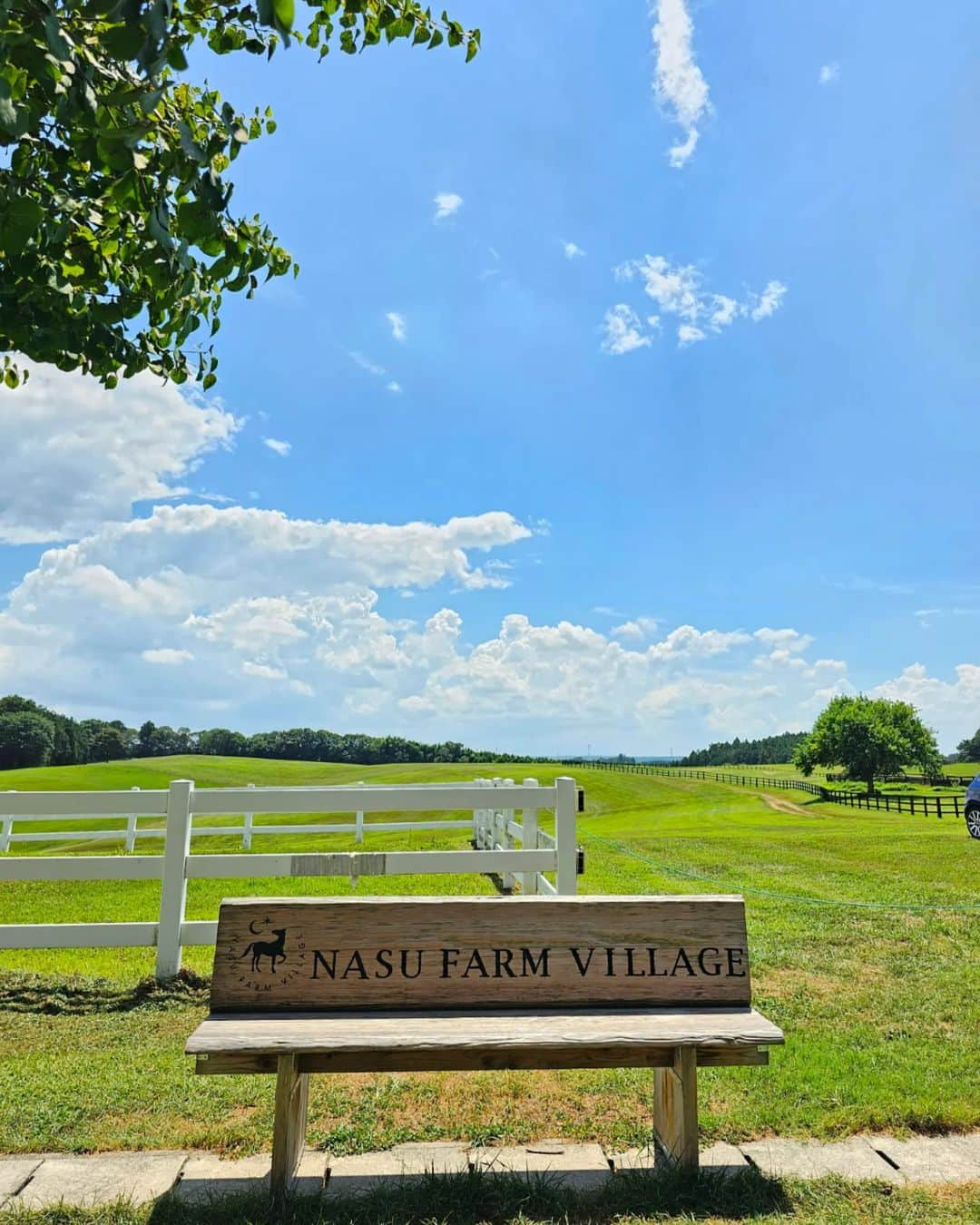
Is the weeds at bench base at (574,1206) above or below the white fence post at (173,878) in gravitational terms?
below

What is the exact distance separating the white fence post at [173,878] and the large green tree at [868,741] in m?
62.7

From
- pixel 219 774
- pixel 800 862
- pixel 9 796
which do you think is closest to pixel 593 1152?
pixel 9 796

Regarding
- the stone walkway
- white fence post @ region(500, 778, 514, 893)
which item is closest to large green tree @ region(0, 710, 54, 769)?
white fence post @ region(500, 778, 514, 893)

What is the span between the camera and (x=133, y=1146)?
383 cm

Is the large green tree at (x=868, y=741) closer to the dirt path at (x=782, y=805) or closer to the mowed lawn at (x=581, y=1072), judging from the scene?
the dirt path at (x=782, y=805)

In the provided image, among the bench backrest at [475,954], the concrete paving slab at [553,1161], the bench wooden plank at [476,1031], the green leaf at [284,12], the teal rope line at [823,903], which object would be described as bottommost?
the concrete paving slab at [553,1161]

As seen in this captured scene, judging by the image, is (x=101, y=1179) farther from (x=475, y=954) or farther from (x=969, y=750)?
(x=969, y=750)

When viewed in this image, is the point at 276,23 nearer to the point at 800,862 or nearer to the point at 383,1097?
the point at 383,1097

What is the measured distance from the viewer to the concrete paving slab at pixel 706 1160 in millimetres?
3619

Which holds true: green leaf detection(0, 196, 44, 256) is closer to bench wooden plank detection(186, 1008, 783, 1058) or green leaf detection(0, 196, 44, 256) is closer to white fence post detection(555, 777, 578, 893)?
bench wooden plank detection(186, 1008, 783, 1058)

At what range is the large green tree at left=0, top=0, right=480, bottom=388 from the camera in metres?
2.57

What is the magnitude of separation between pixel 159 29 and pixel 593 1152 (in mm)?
4579

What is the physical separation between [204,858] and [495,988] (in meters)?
4.05

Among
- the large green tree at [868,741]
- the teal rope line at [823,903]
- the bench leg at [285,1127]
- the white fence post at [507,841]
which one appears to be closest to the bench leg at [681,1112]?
the bench leg at [285,1127]
